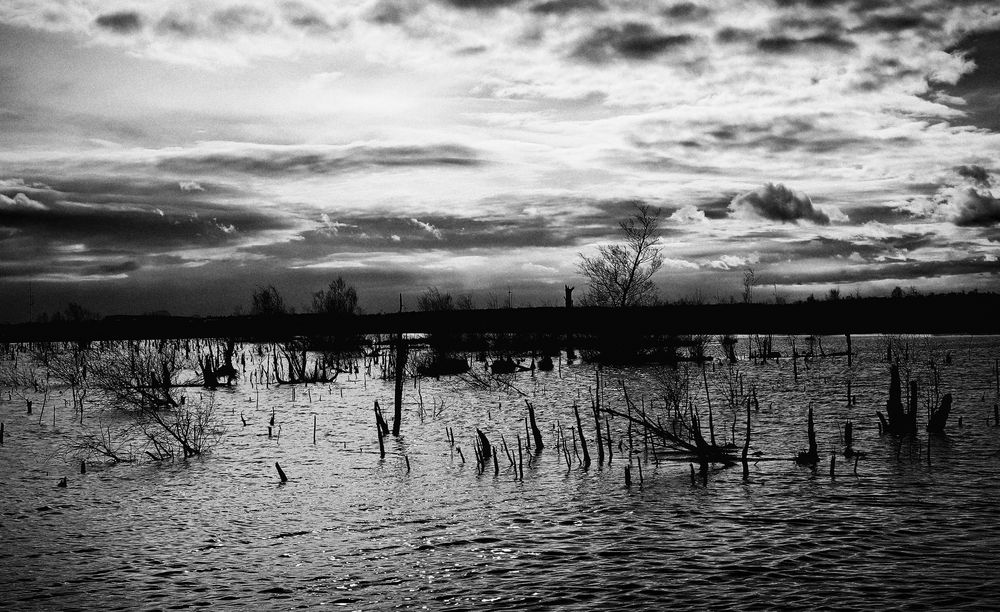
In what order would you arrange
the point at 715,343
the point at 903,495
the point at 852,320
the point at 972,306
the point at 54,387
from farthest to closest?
the point at 852,320
the point at 972,306
the point at 715,343
the point at 54,387
the point at 903,495

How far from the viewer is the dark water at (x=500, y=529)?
351 inches

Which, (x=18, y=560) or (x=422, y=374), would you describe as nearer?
(x=18, y=560)

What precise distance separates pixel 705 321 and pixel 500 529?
77686mm

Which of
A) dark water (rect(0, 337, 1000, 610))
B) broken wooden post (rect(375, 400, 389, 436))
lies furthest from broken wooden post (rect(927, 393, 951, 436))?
broken wooden post (rect(375, 400, 389, 436))

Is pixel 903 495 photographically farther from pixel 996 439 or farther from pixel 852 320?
pixel 852 320

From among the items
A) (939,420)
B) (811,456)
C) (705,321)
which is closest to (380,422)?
(811,456)

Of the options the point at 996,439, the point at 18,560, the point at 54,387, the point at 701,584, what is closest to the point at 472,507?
the point at 701,584

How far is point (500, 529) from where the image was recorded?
1150 centimetres

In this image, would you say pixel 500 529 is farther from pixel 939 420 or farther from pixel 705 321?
pixel 705 321

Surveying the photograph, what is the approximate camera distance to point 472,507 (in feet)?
42.1

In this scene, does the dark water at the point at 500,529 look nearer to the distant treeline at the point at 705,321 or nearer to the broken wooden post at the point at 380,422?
the broken wooden post at the point at 380,422

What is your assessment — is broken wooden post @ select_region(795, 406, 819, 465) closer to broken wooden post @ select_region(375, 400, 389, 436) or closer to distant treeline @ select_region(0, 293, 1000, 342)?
broken wooden post @ select_region(375, 400, 389, 436)

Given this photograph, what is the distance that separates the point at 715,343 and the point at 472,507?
4945 cm

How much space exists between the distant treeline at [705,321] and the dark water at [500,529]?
3038 centimetres
